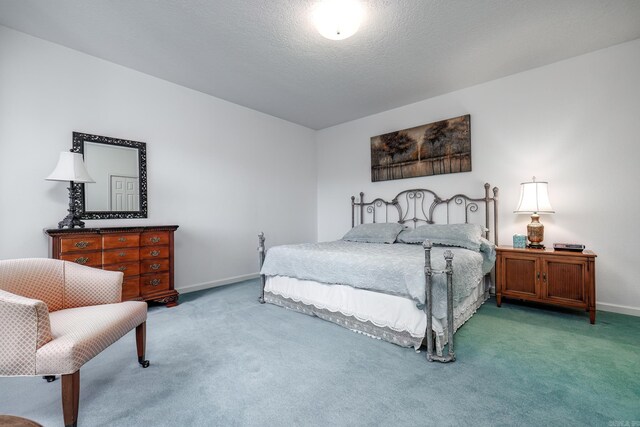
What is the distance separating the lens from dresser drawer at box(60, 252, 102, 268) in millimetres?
2729

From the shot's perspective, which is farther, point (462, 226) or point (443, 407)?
point (462, 226)

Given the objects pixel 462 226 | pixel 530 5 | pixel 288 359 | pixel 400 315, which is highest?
pixel 530 5

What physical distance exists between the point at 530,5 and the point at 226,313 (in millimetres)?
4083

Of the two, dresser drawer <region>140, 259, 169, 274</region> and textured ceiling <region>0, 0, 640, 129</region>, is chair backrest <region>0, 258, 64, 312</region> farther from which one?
textured ceiling <region>0, 0, 640, 129</region>

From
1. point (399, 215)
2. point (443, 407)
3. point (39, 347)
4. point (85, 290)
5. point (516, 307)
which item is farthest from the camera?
point (399, 215)

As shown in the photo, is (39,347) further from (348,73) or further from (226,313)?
(348,73)

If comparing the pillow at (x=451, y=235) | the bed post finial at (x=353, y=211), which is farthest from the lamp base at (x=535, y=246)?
the bed post finial at (x=353, y=211)

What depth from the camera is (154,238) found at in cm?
333

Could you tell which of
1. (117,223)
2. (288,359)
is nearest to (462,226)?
(288,359)

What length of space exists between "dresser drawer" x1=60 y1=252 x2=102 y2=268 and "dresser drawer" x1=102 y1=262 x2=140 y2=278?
0.10 metres

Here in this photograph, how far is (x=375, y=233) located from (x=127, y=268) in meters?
3.08

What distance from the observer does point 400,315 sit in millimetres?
2373

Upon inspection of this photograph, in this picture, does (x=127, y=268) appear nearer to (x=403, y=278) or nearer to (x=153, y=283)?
(x=153, y=283)

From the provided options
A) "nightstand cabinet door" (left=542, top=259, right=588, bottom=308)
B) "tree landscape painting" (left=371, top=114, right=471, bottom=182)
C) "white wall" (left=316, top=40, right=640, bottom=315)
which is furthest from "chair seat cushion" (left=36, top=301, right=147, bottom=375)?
"white wall" (left=316, top=40, right=640, bottom=315)
